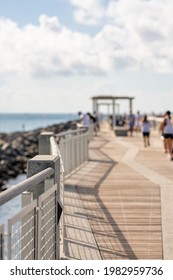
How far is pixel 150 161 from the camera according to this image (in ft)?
60.0

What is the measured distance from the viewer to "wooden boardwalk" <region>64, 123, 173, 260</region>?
741cm

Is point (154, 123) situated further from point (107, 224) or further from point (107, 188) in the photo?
point (107, 224)

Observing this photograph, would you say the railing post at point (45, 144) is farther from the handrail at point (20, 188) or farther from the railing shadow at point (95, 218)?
the handrail at point (20, 188)

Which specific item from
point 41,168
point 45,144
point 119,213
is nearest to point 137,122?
point 45,144

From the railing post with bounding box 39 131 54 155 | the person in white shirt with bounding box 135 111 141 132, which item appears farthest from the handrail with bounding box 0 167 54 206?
the person in white shirt with bounding box 135 111 141 132

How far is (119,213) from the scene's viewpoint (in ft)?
31.0

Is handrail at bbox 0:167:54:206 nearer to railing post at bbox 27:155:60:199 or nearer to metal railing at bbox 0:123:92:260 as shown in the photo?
metal railing at bbox 0:123:92:260

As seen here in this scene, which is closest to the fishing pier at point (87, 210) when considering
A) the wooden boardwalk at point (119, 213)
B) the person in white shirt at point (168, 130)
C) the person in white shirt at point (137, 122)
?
the wooden boardwalk at point (119, 213)

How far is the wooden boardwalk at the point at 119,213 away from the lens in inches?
292

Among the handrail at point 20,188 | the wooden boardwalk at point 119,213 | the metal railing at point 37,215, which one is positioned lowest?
the wooden boardwalk at point 119,213

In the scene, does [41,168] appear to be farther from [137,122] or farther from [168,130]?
[137,122]

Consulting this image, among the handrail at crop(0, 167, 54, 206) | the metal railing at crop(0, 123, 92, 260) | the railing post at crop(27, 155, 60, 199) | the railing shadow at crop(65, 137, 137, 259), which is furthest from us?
the railing shadow at crop(65, 137, 137, 259)

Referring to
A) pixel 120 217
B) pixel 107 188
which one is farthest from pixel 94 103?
pixel 120 217
